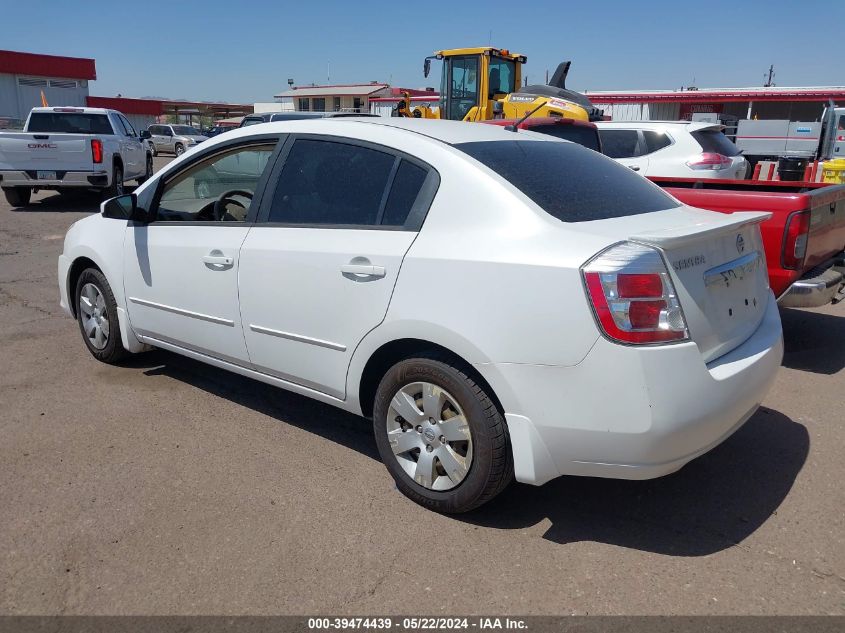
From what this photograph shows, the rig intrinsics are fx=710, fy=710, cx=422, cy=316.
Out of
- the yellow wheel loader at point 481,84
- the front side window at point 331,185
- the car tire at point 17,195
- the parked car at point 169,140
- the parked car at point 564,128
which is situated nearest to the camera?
the front side window at point 331,185

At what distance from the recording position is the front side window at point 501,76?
14305 millimetres

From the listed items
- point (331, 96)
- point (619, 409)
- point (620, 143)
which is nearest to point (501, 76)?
point (620, 143)

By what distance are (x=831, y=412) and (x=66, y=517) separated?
4.31 meters

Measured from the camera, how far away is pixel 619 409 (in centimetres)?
262

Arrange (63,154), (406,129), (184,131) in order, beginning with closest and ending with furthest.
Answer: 1. (406,129)
2. (63,154)
3. (184,131)

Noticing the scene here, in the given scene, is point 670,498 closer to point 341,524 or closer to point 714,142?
point 341,524

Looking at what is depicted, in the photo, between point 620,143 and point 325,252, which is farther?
point 620,143

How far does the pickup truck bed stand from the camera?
465 cm

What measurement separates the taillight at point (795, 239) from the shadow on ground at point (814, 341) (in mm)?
Answer: 957

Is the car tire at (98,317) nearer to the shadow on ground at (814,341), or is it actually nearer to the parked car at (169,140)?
the shadow on ground at (814,341)

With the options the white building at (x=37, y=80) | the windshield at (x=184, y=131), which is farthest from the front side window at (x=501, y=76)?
the white building at (x=37, y=80)

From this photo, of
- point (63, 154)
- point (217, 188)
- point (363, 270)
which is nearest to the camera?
point (363, 270)

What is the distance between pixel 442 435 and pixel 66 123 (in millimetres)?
14135

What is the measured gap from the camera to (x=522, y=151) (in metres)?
3.57
